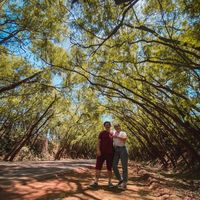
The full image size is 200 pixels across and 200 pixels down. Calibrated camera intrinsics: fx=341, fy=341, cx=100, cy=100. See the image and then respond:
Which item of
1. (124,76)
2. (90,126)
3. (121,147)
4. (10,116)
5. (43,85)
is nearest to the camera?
(121,147)

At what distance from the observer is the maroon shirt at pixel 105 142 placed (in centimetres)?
993

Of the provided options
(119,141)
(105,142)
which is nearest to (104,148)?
(105,142)

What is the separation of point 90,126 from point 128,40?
35.4 meters

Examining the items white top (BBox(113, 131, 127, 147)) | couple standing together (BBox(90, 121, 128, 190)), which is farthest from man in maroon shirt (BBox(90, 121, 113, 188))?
white top (BBox(113, 131, 127, 147))

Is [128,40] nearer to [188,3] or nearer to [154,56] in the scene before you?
[154,56]

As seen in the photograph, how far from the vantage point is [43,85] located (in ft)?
66.1

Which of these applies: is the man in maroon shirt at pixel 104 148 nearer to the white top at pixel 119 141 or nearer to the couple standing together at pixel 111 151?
the couple standing together at pixel 111 151

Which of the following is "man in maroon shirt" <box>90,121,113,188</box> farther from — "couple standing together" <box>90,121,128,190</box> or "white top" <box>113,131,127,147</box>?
"white top" <box>113,131,127,147</box>

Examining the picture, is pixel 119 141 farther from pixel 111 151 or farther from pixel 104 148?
pixel 104 148

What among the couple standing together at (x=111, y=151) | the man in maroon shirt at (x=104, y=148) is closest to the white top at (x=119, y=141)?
the couple standing together at (x=111, y=151)

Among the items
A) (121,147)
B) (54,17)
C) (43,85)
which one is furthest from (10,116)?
(121,147)

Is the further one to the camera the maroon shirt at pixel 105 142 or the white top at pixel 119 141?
the white top at pixel 119 141

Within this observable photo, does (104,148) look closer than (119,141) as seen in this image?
Yes

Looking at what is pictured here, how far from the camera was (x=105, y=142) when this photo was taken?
9.94m
